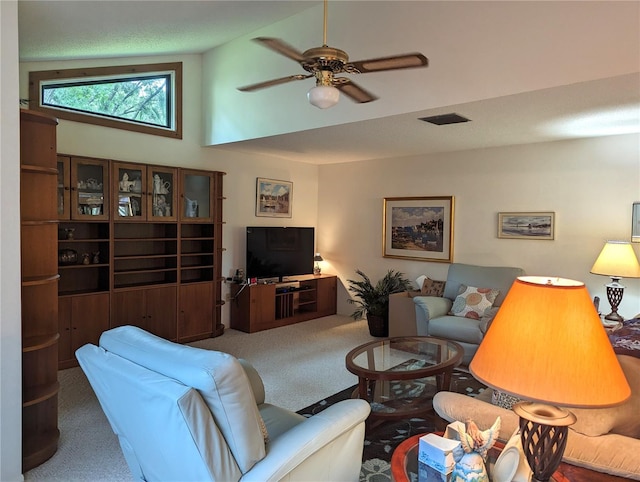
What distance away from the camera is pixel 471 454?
1.50 m

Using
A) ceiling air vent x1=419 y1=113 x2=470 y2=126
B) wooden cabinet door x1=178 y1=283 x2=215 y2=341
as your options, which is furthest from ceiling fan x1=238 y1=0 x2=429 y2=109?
wooden cabinet door x1=178 y1=283 x2=215 y2=341

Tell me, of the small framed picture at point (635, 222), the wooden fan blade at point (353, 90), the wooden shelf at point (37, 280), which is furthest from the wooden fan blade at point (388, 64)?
the small framed picture at point (635, 222)

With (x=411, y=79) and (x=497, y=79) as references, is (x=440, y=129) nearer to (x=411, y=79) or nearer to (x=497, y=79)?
(x=411, y=79)

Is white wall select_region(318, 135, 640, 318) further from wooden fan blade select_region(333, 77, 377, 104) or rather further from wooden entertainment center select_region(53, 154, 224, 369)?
wooden fan blade select_region(333, 77, 377, 104)

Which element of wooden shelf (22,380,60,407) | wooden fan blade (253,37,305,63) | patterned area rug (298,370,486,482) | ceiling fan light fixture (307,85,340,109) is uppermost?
wooden fan blade (253,37,305,63)

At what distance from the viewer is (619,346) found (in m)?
2.00

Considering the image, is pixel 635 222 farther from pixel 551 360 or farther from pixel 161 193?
pixel 161 193

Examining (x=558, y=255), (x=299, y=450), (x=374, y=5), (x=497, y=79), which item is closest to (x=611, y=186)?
(x=558, y=255)

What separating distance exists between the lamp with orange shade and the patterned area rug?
1373mm

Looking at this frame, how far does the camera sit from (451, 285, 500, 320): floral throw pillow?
4590 millimetres

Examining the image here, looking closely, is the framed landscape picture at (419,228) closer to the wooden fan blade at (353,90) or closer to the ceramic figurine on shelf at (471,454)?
the wooden fan blade at (353,90)

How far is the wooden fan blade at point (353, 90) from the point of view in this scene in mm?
2666

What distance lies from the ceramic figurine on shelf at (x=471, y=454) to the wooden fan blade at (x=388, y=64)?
1828 millimetres

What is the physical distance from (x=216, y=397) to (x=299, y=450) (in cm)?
46
